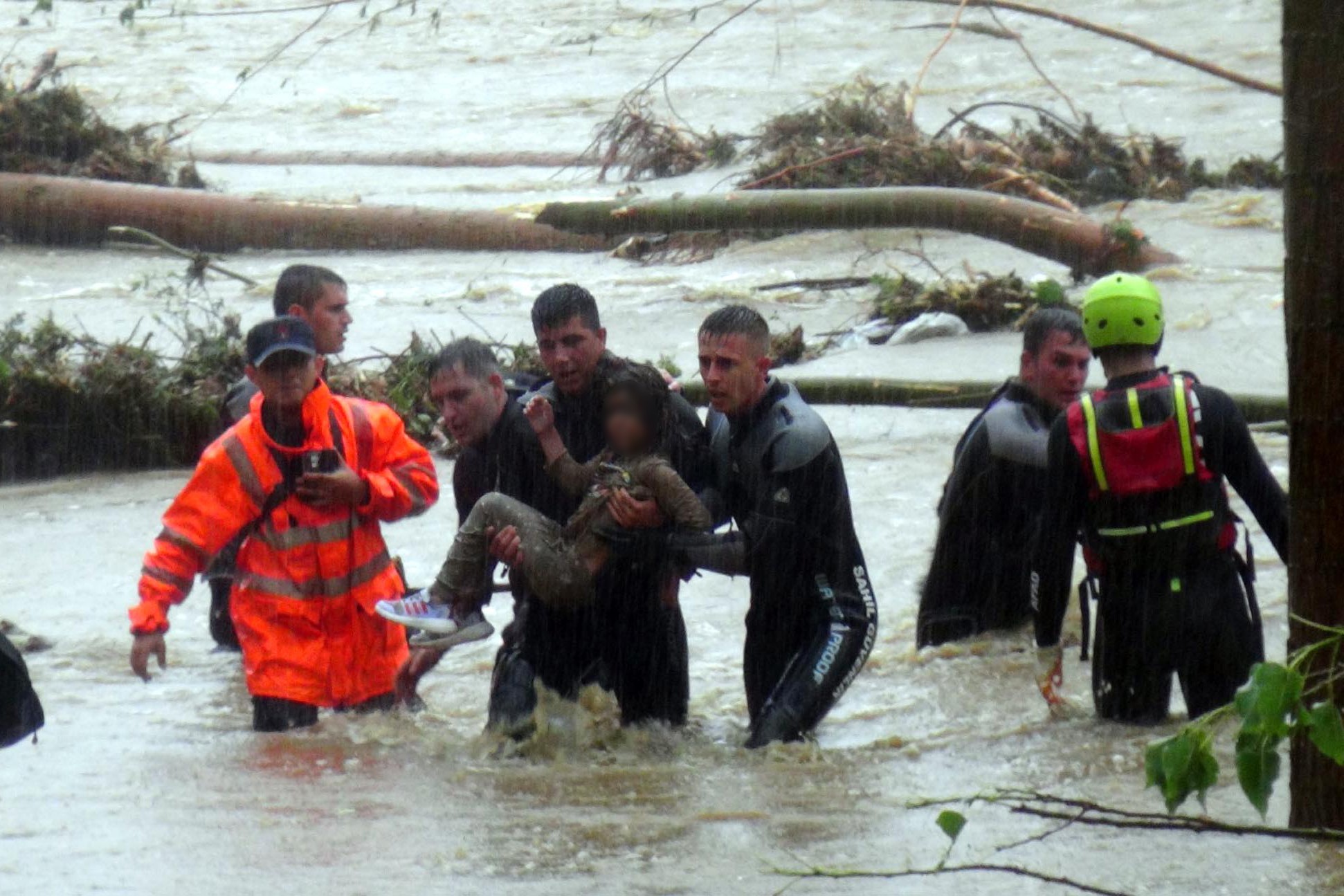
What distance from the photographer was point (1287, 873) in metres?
3.84

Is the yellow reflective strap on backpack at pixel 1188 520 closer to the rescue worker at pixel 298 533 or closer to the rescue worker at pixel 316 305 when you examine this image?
the rescue worker at pixel 298 533

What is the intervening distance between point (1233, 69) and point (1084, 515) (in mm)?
16550

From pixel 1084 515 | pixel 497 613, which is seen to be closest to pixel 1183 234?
pixel 497 613

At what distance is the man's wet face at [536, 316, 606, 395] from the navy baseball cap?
0.84 meters

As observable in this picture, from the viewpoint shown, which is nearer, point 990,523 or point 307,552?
point 307,552

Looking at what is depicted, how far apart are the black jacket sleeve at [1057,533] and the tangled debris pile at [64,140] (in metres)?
12.7

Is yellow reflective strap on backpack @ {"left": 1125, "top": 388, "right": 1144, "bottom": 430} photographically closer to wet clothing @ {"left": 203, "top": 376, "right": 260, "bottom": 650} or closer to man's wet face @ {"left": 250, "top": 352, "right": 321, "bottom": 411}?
man's wet face @ {"left": 250, "top": 352, "right": 321, "bottom": 411}

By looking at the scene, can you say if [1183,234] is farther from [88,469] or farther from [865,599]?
[865,599]

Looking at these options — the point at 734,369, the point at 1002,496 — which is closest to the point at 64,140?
the point at 1002,496

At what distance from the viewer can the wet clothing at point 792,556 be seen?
5297mm

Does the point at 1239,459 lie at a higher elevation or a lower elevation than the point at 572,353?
lower

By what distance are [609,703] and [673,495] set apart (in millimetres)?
876

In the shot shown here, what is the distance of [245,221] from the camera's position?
15.7 meters

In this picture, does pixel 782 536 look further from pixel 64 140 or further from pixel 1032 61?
pixel 64 140
